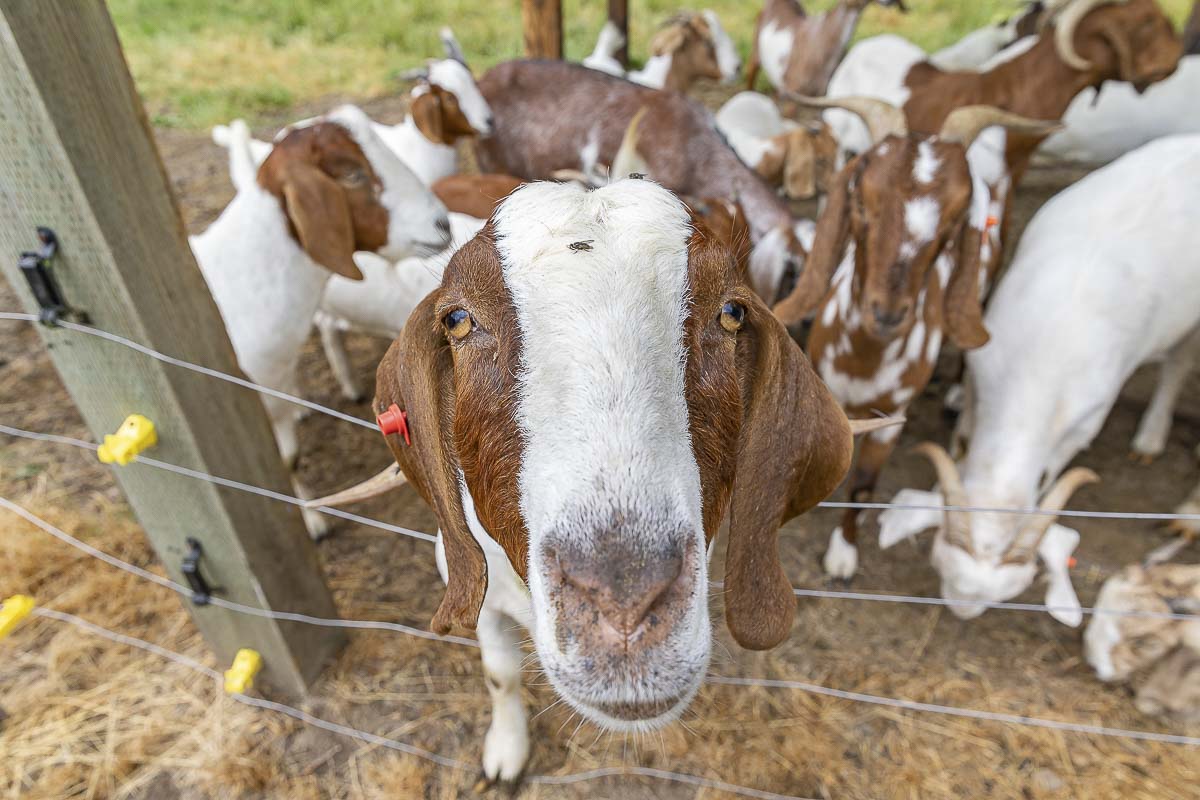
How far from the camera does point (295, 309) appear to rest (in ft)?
9.68

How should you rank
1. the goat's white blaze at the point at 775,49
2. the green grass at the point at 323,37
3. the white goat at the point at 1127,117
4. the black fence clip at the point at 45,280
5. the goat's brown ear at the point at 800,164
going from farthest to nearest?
the green grass at the point at 323,37 < the goat's white blaze at the point at 775,49 < the white goat at the point at 1127,117 < the goat's brown ear at the point at 800,164 < the black fence clip at the point at 45,280

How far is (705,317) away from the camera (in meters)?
1.23

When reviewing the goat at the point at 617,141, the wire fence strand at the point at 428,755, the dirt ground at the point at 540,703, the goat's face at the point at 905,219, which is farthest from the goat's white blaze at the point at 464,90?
the wire fence strand at the point at 428,755

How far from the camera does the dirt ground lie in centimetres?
254

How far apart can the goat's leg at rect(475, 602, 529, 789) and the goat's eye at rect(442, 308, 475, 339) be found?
4.01 ft

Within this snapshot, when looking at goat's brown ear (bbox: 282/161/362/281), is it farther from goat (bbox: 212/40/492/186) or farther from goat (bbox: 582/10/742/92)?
goat (bbox: 582/10/742/92)

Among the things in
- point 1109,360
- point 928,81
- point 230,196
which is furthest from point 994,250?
point 230,196

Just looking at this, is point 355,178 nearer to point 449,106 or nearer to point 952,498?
point 449,106

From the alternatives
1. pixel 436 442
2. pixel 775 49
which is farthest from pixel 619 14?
pixel 436 442

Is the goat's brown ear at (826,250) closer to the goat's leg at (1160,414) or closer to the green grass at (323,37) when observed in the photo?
the goat's leg at (1160,414)

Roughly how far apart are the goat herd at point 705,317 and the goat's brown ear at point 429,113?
0.06 feet

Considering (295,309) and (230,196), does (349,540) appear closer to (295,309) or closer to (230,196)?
(295,309)

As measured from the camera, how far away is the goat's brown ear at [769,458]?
4.33 ft

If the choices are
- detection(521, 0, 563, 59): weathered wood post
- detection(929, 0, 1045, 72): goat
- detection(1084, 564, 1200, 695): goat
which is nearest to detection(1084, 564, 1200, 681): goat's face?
detection(1084, 564, 1200, 695): goat
